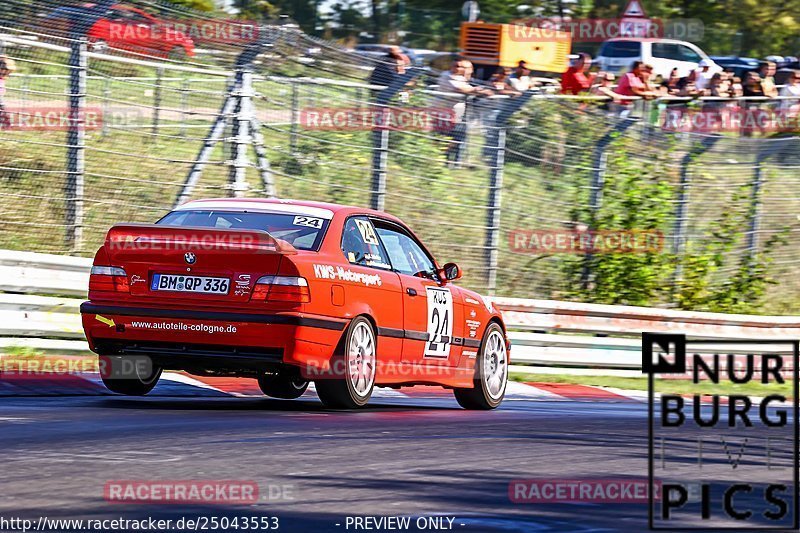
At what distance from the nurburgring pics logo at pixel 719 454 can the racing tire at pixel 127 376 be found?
341 centimetres

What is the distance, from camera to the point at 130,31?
45.2ft

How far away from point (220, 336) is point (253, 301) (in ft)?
0.98

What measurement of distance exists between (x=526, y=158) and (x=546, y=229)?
103cm

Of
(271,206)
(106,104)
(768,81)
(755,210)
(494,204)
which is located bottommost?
(271,206)

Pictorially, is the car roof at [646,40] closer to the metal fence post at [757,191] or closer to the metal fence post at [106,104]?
the metal fence post at [757,191]

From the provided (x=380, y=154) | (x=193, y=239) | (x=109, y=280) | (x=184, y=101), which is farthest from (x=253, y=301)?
(x=380, y=154)

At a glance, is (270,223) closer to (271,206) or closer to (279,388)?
(271,206)

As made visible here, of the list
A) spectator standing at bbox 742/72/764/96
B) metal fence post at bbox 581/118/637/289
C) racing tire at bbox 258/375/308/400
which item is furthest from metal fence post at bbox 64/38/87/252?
spectator standing at bbox 742/72/764/96

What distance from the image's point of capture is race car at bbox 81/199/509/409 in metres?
8.65

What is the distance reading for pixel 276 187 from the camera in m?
15.2

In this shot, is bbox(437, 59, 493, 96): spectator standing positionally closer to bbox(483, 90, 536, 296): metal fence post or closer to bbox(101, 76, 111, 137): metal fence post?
bbox(483, 90, 536, 296): metal fence post

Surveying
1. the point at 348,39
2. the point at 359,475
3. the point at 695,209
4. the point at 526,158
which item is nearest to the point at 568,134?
the point at 526,158

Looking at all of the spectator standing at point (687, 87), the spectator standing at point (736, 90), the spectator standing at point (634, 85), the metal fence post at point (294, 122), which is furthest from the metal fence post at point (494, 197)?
the spectator standing at point (736, 90)

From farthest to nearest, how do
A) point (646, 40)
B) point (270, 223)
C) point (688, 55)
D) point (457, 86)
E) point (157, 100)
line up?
point (688, 55), point (646, 40), point (457, 86), point (157, 100), point (270, 223)
